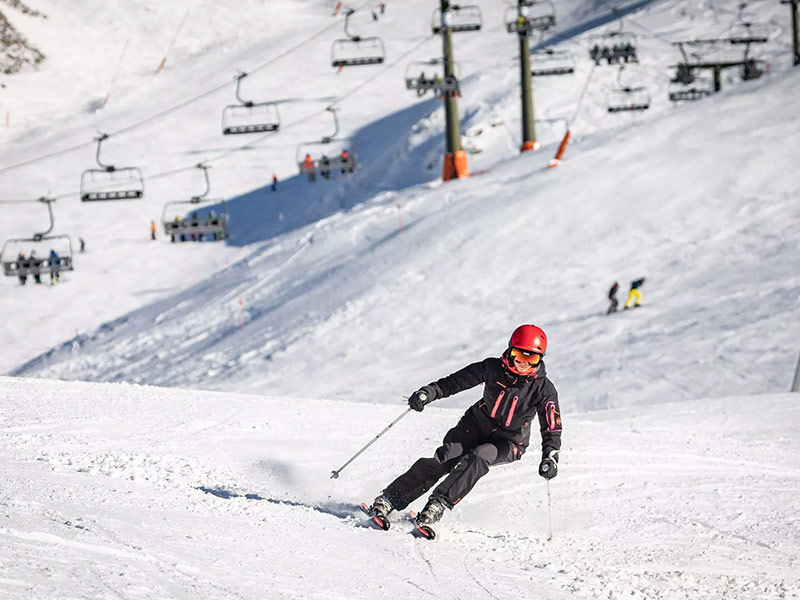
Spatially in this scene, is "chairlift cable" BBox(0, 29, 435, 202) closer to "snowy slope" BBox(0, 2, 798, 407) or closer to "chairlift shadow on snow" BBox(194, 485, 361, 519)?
"snowy slope" BBox(0, 2, 798, 407)

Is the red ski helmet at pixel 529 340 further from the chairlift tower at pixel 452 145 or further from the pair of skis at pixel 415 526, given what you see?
the chairlift tower at pixel 452 145

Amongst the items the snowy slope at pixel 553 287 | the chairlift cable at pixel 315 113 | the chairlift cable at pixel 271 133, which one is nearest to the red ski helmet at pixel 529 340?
the snowy slope at pixel 553 287

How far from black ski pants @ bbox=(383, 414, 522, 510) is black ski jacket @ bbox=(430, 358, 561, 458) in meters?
0.11

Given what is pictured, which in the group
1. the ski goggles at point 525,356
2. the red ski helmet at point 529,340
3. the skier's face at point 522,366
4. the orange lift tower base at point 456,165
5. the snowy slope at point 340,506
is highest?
the red ski helmet at point 529,340

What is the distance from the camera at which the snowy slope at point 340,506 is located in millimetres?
5086

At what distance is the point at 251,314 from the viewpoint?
26.2m

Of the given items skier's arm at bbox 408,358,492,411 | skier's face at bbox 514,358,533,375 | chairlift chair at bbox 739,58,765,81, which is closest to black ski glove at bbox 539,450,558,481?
skier's face at bbox 514,358,533,375

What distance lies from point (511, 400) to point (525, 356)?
1.18ft

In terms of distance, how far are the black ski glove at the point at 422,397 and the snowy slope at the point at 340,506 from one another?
81 centimetres

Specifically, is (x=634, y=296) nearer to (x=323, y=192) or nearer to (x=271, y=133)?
(x=323, y=192)

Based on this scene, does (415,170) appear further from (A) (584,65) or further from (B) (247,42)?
(B) (247,42)

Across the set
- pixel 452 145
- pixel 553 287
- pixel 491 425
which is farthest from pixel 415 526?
pixel 452 145

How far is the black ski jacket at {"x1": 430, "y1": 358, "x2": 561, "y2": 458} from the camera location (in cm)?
716

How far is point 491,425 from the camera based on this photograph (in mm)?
7270
